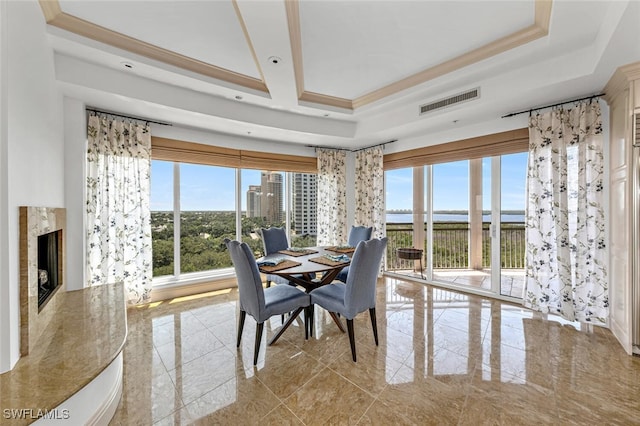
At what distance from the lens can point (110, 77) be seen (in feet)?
8.27

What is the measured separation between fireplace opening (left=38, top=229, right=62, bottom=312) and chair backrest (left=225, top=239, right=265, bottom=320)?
4.33 ft

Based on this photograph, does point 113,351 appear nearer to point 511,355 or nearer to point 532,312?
point 511,355

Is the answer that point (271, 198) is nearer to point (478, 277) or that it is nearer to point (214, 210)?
point (214, 210)

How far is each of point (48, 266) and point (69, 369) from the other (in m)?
1.20

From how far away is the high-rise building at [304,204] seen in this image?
15.9ft

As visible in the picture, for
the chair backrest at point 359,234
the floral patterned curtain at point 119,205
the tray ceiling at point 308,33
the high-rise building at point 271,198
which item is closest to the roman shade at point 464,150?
the tray ceiling at point 308,33

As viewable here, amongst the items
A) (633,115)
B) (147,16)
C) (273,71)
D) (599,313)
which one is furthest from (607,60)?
(147,16)

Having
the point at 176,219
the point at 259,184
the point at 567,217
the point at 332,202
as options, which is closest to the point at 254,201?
the point at 259,184

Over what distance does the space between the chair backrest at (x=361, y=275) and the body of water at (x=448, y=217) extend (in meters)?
2.31

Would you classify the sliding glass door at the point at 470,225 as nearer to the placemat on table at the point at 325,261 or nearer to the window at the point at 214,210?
the window at the point at 214,210

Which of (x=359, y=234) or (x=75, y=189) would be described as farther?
(x=359, y=234)

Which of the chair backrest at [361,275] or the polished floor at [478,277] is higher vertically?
the chair backrest at [361,275]

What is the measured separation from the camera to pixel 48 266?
2.04 m

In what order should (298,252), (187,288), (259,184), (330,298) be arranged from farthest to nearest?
(259,184) < (187,288) < (298,252) < (330,298)
